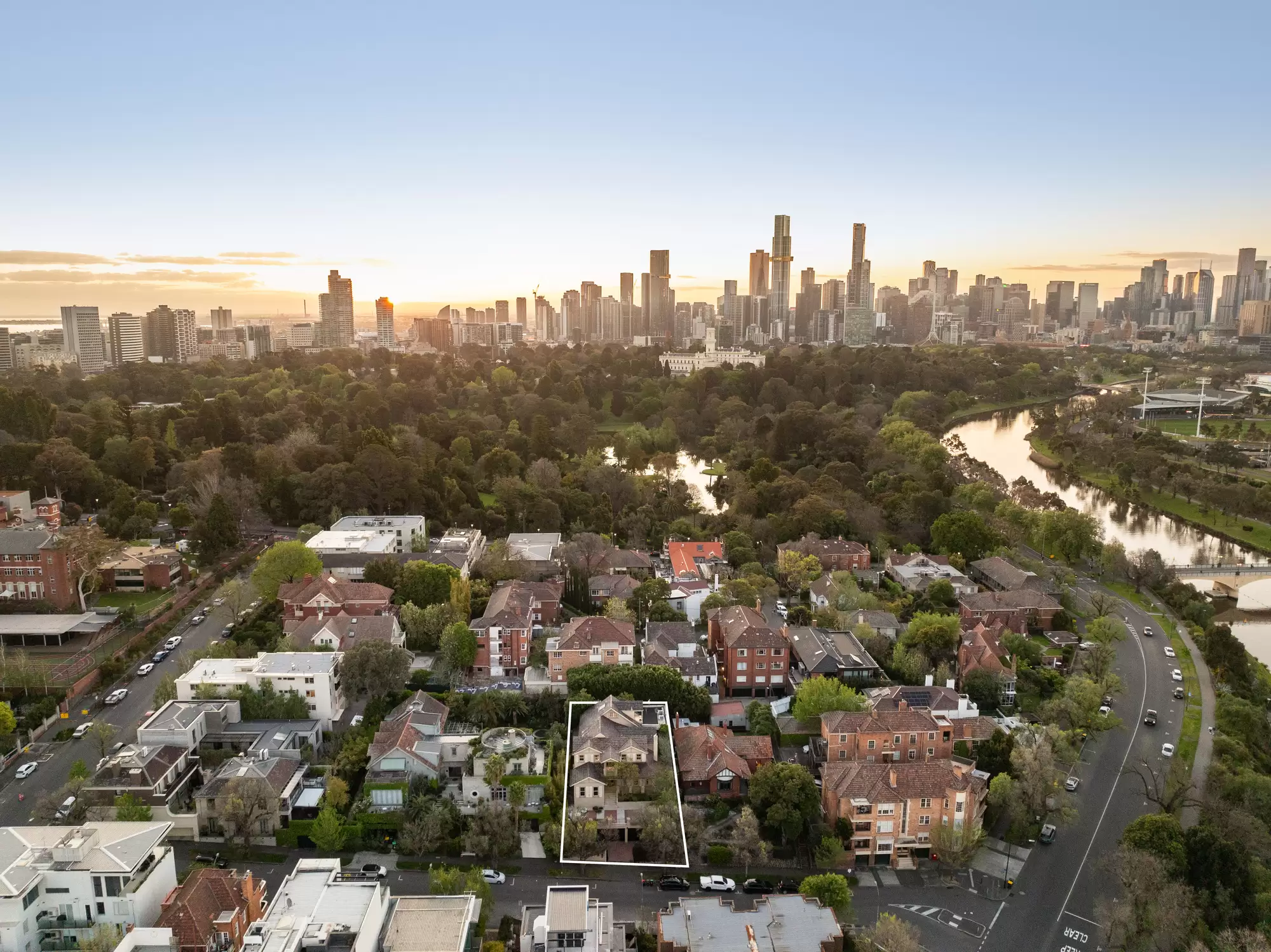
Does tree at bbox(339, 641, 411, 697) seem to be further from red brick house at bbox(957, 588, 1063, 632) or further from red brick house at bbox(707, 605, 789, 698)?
red brick house at bbox(957, 588, 1063, 632)

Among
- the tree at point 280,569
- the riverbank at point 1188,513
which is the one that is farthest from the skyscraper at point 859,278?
the tree at point 280,569

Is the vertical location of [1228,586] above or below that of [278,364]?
below

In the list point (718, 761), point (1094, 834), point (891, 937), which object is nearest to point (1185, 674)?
point (1094, 834)

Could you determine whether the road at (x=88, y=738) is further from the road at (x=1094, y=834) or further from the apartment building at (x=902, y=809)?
the road at (x=1094, y=834)

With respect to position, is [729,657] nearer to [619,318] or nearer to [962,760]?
[962,760]

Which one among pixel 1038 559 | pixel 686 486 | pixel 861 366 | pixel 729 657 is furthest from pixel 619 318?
pixel 729 657

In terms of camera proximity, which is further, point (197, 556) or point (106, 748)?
point (197, 556)

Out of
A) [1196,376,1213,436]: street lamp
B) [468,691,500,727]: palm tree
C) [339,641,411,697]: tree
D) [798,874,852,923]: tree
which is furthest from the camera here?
[1196,376,1213,436]: street lamp

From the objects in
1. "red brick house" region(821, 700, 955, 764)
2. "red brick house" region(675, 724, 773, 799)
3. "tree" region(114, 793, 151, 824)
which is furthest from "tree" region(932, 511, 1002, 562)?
"tree" region(114, 793, 151, 824)
